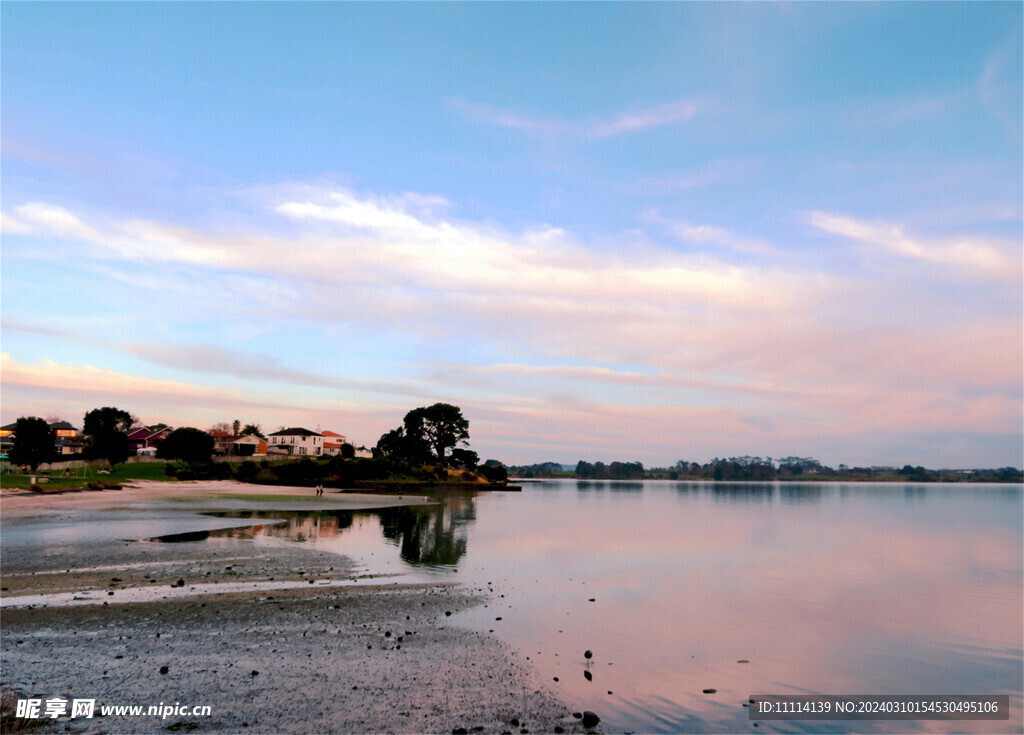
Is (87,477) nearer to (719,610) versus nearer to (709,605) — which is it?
(709,605)

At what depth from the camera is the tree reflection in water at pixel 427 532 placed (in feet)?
Answer: 127

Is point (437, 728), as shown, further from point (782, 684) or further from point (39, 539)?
point (39, 539)

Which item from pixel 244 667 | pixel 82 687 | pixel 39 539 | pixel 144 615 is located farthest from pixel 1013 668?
pixel 39 539

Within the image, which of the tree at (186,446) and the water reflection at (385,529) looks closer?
the water reflection at (385,529)

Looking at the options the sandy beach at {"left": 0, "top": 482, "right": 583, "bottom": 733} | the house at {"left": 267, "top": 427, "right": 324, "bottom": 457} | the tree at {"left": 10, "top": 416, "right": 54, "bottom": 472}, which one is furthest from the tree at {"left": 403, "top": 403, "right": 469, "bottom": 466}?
the sandy beach at {"left": 0, "top": 482, "right": 583, "bottom": 733}

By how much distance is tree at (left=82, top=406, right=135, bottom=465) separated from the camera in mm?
118562

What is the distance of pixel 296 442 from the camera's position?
19175 cm

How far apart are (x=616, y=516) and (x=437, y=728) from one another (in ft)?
235

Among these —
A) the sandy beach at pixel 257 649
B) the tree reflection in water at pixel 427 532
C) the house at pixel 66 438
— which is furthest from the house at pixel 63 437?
the sandy beach at pixel 257 649

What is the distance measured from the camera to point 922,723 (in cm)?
1541

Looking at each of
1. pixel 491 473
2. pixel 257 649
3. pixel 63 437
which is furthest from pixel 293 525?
pixel 63 437

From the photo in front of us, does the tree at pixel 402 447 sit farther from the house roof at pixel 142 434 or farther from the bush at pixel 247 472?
the house roof at pixel 142 434

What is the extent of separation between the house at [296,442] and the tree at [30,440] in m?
81.6

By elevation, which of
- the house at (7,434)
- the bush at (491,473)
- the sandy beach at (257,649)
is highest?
the house at (7,434)
